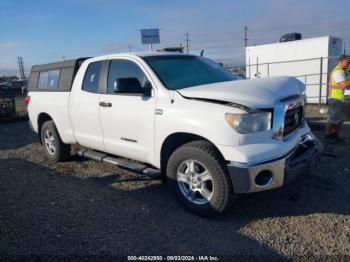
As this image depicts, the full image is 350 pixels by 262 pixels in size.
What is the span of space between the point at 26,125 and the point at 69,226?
995 cm

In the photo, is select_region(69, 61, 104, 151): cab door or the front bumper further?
select_region(69, 61, 104, 151): cab door

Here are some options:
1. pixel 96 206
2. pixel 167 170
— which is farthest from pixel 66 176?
pixel 167 170

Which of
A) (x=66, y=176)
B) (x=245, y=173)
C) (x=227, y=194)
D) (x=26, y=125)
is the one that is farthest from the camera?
(x=26, y=125)

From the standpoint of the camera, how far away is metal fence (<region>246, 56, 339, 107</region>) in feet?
45.4

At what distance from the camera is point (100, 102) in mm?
5070

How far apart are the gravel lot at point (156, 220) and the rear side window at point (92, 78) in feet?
4.89

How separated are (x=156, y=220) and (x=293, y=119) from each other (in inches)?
78.8

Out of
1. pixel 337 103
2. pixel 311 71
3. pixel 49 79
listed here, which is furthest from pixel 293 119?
pixel 311 71

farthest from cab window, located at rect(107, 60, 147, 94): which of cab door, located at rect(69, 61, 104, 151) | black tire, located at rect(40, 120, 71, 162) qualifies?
black tire, located at rect(40, 120, 71, 162)

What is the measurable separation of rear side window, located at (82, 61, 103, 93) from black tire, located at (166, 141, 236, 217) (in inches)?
76.5

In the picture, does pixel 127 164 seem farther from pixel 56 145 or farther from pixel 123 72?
pixel 56 145

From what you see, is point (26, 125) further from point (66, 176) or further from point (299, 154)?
point (299, 154)

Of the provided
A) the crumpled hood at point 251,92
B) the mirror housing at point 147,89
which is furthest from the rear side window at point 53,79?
the crumpled hood at point 251,92

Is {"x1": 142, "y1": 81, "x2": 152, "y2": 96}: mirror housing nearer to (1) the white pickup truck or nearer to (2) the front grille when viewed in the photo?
(1) the white pickup truck
